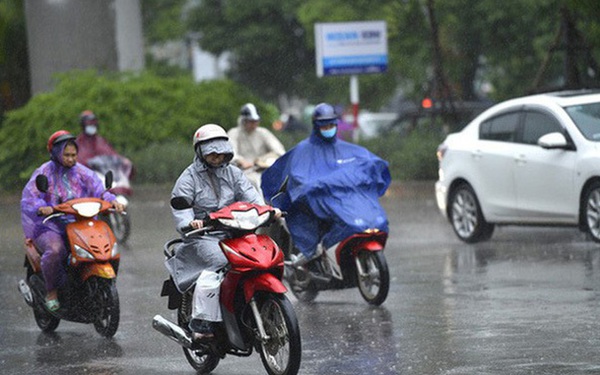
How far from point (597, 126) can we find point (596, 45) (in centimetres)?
1315

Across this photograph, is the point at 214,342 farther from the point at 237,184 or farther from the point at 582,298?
the point at 582,298

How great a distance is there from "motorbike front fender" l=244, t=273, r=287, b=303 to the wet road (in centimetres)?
78

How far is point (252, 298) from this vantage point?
9492 millimetres

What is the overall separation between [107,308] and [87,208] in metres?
0.77

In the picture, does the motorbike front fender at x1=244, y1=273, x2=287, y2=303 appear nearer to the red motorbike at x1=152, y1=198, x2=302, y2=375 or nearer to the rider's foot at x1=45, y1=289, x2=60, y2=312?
the red motorbike at x1=152, y1=198, x2=302, y2=375

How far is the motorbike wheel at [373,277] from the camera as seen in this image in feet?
42.3

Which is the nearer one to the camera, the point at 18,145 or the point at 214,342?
the point at 214,342

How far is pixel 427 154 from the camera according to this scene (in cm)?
2728

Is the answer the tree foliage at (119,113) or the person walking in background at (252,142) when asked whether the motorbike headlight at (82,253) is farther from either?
the tree foliage at (119,113)

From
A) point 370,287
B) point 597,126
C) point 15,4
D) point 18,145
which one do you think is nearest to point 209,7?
point 15,4

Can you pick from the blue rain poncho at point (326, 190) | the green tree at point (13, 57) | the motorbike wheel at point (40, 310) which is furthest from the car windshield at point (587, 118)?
the green tree at point (13, 57)

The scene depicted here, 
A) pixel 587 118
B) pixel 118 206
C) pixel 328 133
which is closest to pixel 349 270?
pixel 328 133

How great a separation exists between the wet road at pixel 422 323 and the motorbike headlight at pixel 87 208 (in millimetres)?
921

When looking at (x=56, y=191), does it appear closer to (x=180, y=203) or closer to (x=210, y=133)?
(x=210, y=133)
